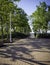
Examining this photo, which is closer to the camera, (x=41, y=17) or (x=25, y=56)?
(x=25, y=56)

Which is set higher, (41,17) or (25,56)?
(41,17)

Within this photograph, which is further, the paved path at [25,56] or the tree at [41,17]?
the tree at [41,17]

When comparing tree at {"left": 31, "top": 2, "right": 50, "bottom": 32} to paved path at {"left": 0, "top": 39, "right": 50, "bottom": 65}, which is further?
tree at {"left": 31, "top": 2, "right": 50, "bottom": 32}

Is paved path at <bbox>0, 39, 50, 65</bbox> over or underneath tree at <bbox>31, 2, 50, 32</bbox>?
underneath

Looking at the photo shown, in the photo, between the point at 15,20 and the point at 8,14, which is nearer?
the point at 8,14

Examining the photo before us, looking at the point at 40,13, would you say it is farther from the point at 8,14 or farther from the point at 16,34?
the point at 8,14

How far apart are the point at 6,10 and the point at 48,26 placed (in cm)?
1779

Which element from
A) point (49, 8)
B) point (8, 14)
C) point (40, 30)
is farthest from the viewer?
point (40, 30)

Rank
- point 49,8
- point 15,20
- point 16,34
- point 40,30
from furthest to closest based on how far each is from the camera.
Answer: point 40,30 < point 49,8 < point 16,34 < point 15,20

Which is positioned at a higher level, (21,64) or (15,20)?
(15,20)

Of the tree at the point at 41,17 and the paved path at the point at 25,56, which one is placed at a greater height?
the tree at the point at 41,17

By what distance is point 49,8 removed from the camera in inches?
1624

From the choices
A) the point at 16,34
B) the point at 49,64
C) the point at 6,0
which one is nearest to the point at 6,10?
the point at 6,0

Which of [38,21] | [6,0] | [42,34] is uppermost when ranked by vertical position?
[6,0]
